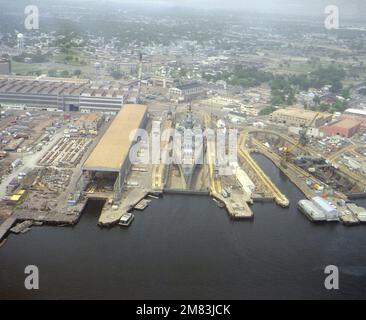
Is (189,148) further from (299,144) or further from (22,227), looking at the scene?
(22,227)

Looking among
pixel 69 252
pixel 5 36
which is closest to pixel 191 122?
pixel 69 252

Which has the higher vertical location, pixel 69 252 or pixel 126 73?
pixel 126 73

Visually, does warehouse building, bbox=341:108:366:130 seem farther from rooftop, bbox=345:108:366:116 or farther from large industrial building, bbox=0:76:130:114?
large industrial building, bbox=0:76:130:114

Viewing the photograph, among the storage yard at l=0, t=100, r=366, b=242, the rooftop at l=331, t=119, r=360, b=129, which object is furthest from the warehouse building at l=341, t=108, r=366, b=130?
the storage yard at l=0, t=100, r=366, b=242

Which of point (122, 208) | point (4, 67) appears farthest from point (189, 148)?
point (4, 67)

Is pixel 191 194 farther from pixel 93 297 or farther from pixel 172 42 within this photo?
pixel 172 42

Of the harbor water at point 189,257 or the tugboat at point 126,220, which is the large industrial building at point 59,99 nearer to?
the harbor water at point 189,257
